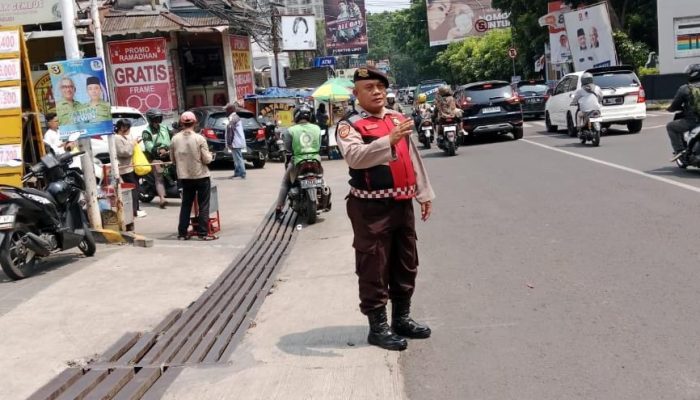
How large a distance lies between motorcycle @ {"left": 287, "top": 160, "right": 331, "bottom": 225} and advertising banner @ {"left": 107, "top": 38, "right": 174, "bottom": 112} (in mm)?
14169

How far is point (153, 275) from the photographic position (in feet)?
23.9

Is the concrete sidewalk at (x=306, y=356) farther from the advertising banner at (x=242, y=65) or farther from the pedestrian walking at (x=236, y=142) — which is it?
the advertising banner at (x=242, y=65)

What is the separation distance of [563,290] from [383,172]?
2.15 meters

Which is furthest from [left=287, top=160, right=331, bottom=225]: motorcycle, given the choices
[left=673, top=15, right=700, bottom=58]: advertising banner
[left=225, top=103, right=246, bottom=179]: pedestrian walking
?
[left=673, top=15, right=700, bottom=58]: advertising banner

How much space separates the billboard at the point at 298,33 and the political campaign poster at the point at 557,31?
1475cm

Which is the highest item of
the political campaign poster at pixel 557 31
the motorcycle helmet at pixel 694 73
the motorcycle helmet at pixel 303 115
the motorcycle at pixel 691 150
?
the political campaign poster at pixel 557 31

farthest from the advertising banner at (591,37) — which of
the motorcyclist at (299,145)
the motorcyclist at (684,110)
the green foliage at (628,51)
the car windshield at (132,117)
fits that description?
the motorcyclist at (299,145)

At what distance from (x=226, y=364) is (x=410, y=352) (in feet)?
3.82

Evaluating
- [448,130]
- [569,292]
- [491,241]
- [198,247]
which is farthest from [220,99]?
[569,292]

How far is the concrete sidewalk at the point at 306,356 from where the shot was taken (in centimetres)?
403

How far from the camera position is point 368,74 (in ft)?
14.6

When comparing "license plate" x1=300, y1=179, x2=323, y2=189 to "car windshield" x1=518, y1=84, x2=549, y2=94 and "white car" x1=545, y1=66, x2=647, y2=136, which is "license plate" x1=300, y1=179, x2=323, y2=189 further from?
"car windshield" x1=518, y1=84, x2=549, y2=94

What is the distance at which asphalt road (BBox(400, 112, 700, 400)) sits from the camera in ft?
13.3

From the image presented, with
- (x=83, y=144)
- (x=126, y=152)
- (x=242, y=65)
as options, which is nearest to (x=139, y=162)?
(x=126, y=152)
